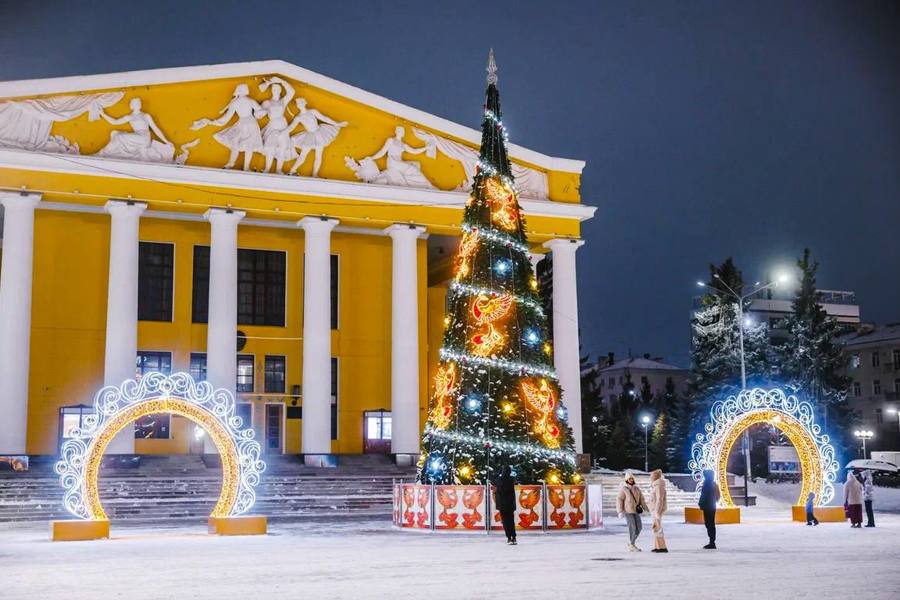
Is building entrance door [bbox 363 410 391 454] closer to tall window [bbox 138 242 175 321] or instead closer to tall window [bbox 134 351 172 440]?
tall window [bbox 134 351 172 440]

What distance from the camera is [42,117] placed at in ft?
111

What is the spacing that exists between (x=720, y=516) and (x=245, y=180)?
1837 cm

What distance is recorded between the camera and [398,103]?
38469 millimetres

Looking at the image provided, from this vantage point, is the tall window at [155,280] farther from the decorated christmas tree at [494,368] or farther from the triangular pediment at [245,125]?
the decorated christmas tree at [494,368]

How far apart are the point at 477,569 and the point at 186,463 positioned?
2122cm

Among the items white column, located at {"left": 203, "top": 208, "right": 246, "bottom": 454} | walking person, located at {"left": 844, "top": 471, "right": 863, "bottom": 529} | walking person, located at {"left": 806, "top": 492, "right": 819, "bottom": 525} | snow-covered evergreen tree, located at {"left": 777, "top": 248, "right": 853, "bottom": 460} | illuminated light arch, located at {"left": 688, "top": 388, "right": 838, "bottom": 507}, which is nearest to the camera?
walking person, located at {"left": 844, "top": 471, "right": 863, "bottom": 529}

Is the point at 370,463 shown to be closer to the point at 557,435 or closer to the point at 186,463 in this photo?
the point at 186,463

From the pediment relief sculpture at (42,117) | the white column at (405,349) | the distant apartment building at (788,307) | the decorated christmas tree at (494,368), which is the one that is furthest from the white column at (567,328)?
the distant apartment building at (788,307)

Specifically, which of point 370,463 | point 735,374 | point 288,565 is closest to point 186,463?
point 370,463

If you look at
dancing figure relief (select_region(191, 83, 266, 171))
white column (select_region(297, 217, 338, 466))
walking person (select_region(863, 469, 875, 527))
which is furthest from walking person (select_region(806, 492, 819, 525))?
dancing figure relief (select_region(191, 83, 266, 171))

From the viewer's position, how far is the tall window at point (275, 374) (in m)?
40.3

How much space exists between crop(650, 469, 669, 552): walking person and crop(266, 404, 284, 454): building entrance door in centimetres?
2349

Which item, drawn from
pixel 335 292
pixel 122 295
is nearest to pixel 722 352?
pixel 335 292

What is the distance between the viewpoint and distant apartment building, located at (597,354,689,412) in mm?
108875
